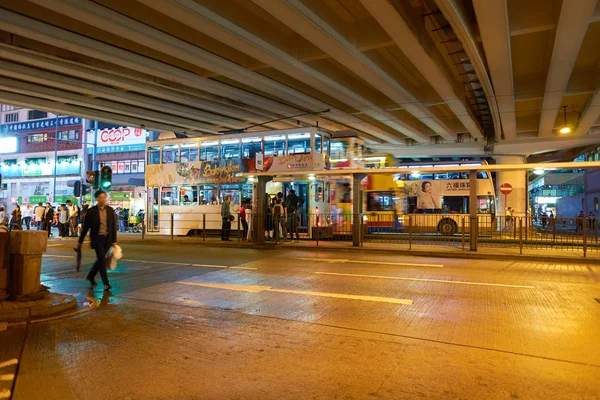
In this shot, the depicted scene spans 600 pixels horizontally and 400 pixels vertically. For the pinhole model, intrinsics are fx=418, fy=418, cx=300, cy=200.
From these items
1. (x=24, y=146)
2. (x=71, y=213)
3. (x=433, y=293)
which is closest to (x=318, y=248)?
(x=433, y=293)

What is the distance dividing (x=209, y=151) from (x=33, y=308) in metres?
13.7

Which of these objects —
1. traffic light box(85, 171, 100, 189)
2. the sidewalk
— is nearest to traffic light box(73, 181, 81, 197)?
the sidewalk

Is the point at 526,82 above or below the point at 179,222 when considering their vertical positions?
above

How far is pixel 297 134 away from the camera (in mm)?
17406

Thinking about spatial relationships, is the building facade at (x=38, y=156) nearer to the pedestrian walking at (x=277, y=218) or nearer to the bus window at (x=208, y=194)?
the bus window at (x=208, y=194)

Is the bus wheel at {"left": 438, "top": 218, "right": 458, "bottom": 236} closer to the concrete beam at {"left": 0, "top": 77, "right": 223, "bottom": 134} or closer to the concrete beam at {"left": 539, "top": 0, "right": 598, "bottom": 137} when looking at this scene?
the concrete beam at {"left": 539, "top": 0, "right": 598, "bottom": 137}

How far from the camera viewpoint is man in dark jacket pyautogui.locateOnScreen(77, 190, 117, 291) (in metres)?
8.07

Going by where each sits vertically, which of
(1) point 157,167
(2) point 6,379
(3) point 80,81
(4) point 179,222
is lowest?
(2) point 6,379

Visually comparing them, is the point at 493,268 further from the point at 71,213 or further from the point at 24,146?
the point at 24,146

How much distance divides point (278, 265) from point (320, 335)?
6.18 m

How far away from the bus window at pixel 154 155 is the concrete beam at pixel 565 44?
17.1 m

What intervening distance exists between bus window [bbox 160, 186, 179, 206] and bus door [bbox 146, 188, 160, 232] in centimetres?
33

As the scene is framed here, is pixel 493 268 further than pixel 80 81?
No

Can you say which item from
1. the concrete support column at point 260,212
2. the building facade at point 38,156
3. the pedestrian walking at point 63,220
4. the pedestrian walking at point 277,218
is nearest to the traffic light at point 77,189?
the pedestrian walking at point 63,220
